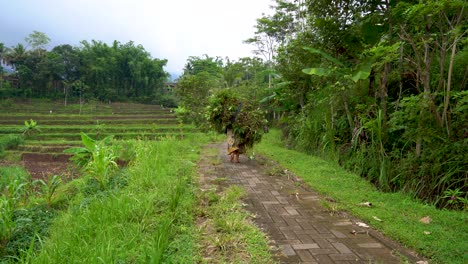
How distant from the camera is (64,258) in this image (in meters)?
2.84

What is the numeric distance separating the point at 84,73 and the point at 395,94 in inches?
1898

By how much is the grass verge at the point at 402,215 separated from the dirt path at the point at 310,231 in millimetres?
165

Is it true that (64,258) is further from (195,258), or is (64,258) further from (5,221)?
(5,221)

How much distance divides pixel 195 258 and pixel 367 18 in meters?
5.13

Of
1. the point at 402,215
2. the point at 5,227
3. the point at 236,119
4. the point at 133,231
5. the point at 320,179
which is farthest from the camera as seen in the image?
the point at 236,119

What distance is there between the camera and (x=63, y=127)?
27844mm

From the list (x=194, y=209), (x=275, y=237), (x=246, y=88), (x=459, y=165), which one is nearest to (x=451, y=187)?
(x=459, y=165)

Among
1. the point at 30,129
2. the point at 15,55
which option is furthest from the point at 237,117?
the point at 15,55

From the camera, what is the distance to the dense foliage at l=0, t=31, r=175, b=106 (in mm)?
43562

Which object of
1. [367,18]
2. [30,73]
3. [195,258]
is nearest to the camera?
[195,258]

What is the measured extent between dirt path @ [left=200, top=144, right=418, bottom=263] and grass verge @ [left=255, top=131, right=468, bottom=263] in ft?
0.54

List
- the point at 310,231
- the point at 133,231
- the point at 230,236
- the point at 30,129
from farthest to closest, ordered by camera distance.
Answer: the point at 30,129 → the point at 310,231 → the point at 133,231 → the point at 230,236

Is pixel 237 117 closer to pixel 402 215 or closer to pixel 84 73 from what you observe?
pixel 402 215

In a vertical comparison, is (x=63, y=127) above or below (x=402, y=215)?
below
